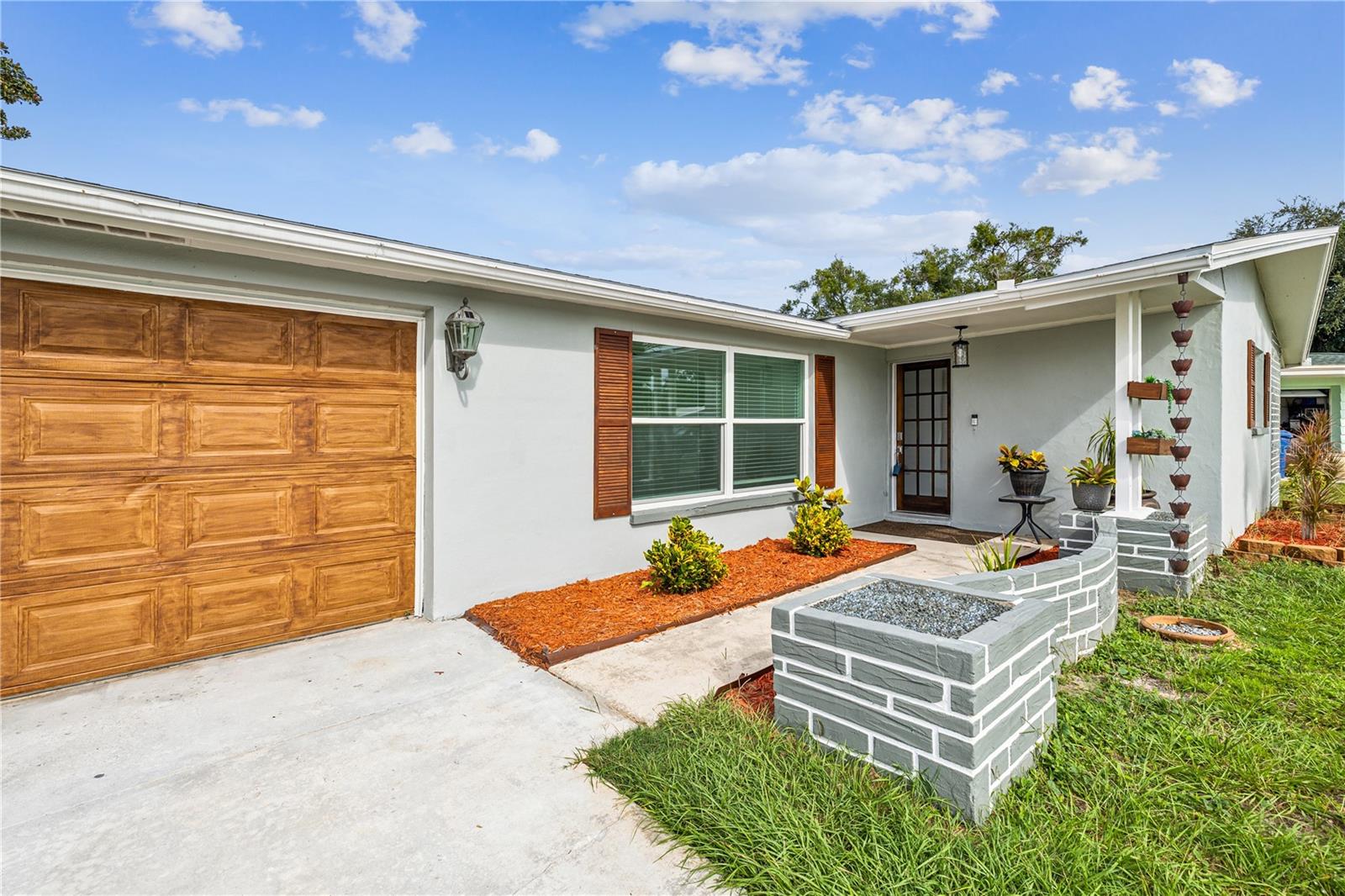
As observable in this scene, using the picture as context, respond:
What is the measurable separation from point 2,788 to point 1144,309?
28.3ft

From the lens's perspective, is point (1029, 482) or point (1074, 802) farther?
point (1029, 482)

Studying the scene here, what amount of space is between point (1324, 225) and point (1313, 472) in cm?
1984

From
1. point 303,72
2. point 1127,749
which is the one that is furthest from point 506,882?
point 303,72

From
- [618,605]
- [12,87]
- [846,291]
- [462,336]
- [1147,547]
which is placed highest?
[846,291]

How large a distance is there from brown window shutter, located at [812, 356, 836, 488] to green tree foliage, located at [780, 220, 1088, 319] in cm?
1028

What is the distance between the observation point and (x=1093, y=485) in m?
5.58

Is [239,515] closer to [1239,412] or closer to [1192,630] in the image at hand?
[1192,630]

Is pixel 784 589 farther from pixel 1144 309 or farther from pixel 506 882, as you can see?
pixel 1144 309

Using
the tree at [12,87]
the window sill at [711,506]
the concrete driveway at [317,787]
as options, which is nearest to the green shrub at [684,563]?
the window sill at [711,506]

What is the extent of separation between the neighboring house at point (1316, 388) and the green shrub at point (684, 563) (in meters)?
14.5

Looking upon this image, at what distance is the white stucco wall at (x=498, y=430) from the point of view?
379 cm

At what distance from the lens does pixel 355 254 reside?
353 centimetres

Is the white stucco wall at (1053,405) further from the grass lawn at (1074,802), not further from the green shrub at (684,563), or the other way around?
the green shrub at (684,563)

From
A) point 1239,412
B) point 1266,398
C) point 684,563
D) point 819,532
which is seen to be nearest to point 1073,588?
point 684,563
